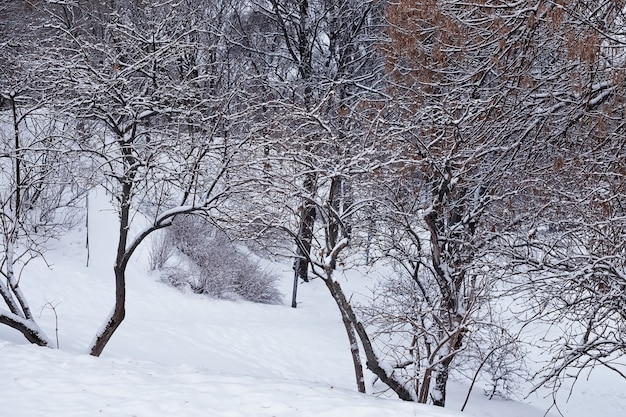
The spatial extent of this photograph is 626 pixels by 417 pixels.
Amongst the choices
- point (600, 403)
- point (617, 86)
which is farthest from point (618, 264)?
point (600, 403)

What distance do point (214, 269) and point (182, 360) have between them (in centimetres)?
497

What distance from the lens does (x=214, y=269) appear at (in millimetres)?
13859

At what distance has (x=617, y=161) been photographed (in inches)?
221

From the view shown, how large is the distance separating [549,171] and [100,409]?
215 inches

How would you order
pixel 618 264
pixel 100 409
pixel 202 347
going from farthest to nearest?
pixel 202 347 < pixel 618 264 < pixel 100 409

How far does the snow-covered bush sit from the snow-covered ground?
0.47m

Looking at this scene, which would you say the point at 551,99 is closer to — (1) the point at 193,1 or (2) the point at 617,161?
(2) the point at 617,161

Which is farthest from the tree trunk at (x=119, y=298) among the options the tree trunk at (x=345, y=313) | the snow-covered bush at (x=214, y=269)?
the snow-covered bush at (x=214, y=269)

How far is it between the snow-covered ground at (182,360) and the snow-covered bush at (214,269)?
18.6 inches

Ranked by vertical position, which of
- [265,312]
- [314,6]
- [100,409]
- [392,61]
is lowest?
[100,409]

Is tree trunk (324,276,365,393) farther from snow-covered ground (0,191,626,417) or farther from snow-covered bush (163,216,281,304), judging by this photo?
snow-covered bush (163,216,281,304)

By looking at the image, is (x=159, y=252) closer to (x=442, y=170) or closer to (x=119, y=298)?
(x=119, y=298)

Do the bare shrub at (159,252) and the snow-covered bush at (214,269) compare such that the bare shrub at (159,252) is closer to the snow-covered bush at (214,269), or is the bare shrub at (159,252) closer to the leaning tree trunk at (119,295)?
the snow-covered bush at (214,269)

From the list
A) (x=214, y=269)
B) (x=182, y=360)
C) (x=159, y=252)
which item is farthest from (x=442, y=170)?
(x=159, y=252)
